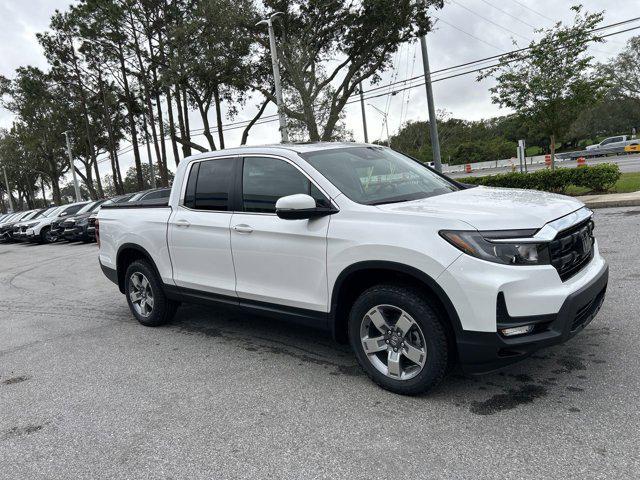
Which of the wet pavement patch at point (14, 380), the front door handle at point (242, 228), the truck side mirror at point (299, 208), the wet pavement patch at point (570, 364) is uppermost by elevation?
the truck side mirror at point (299, 208)

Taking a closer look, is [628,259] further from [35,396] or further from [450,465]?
[35,396]

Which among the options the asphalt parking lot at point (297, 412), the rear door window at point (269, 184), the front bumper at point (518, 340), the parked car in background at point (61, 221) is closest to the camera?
the asphalt parking lot at point (297, 412)

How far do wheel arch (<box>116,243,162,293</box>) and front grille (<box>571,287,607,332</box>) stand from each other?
4034 millimetres

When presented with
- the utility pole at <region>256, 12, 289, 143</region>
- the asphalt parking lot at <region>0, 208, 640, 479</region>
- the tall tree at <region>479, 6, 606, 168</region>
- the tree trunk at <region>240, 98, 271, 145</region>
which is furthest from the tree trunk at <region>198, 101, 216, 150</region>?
the asphalt parking lot at <region>0, 208, 640, 479</region>

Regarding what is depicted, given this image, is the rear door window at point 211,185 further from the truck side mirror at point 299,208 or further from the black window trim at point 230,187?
the truck side mirror at point 299,208

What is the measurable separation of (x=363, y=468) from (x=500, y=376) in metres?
1.50

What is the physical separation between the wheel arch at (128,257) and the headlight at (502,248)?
3.58 meters

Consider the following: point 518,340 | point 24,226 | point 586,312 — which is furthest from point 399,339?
point 24,226

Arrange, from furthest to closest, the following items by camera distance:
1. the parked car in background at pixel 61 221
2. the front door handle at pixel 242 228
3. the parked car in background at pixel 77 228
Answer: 1. the parked car in background at pixel 61 221
2. the parked car in background at pixel 77 228
3. the front door handle at pixel 242 228

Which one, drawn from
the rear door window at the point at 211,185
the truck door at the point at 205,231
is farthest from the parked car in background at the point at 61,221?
the rear door window at the point at 211,185

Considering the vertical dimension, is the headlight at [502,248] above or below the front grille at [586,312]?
above

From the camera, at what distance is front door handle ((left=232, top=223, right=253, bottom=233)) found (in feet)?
14.1

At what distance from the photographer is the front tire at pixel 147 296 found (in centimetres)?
562

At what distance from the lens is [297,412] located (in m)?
3.48
